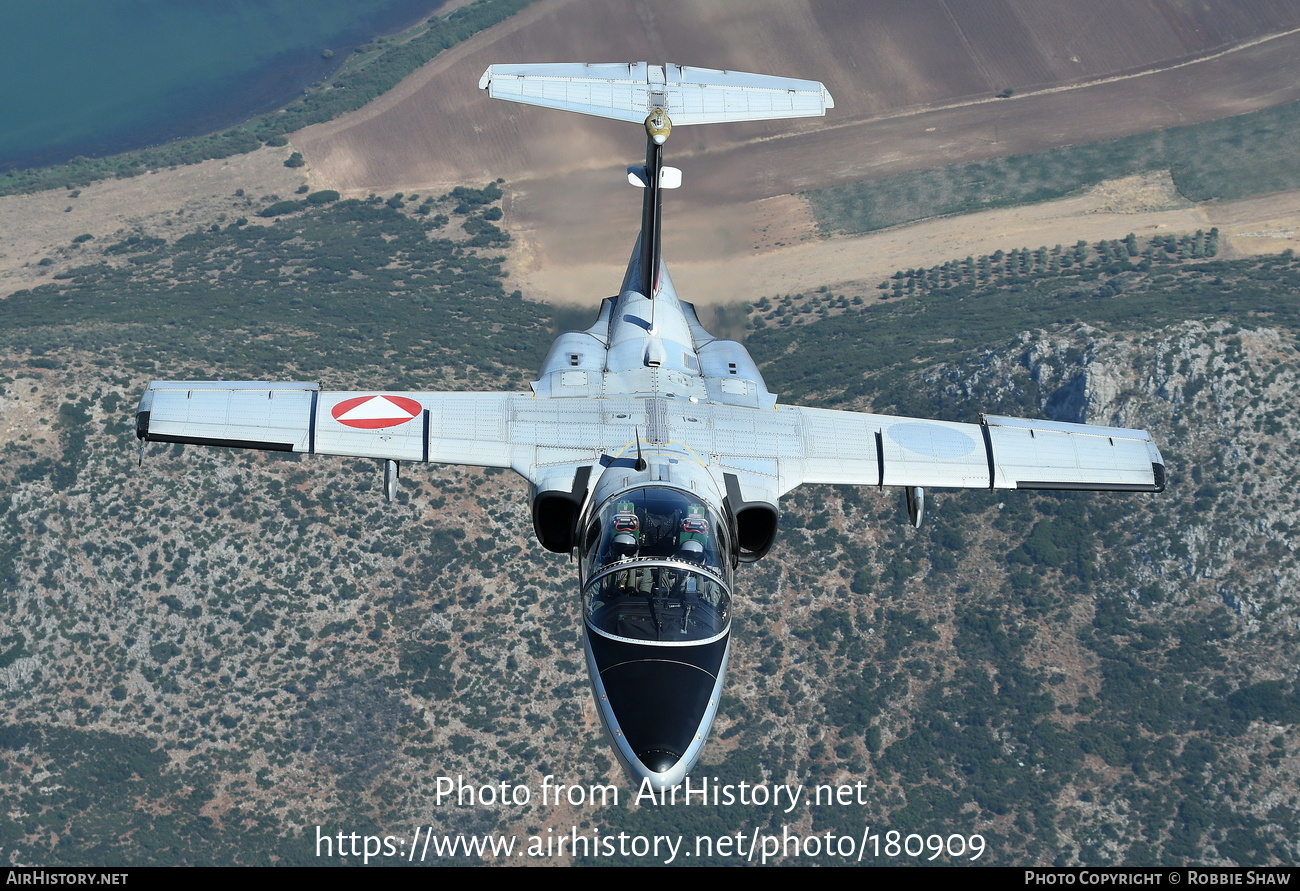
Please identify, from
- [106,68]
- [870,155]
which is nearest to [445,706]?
[870,155]

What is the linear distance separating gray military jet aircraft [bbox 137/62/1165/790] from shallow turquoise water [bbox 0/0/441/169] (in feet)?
379

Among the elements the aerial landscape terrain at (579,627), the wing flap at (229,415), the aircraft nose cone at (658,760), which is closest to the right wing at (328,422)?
the wing flap at (229,415)

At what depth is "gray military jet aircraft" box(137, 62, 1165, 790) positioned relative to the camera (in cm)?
3447

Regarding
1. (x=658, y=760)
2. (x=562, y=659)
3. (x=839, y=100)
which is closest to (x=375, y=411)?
(x=658, y=760)

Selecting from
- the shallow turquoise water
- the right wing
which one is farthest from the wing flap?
the shallow turquoise water

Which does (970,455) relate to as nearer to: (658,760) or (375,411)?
(658,760)

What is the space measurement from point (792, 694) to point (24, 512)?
42.2 metres

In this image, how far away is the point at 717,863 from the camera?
67.7 metres

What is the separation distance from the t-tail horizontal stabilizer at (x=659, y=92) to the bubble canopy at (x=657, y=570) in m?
15.4

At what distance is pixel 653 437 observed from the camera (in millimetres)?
38688

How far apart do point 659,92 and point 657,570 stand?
19078 mm

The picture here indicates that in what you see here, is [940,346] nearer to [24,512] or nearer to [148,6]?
[24,512]

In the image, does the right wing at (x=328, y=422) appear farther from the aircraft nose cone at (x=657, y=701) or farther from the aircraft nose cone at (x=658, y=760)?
the aircraft nose cone at (x=658, y=760)

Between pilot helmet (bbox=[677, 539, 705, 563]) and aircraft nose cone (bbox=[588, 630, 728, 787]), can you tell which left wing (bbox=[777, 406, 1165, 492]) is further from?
aircraft nose cone (bbox=[588, 630, 728, 787])
